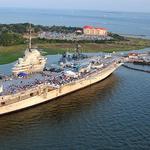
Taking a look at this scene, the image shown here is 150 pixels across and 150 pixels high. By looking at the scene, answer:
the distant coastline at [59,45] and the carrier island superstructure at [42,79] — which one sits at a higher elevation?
the distant coastline at [59,45]

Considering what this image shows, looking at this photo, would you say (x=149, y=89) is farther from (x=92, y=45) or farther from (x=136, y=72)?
(x=92, y=45)

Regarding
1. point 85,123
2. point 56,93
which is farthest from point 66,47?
point 85,123

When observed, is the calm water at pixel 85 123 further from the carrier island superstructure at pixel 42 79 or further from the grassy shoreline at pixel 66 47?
the grassy shoreline at pixel 66 47

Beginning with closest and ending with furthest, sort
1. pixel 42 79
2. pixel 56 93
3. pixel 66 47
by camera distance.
A: pixel 56 93 → pixel 42 79 → pixel 66 47

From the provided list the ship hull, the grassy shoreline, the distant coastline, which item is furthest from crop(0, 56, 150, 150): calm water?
the distant coastline

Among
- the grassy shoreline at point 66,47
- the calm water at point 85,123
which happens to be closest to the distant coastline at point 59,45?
the grassy shoreline at point 66,47

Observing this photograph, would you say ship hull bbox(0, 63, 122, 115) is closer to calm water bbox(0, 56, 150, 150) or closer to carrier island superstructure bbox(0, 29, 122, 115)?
carrier island superstructure bbox(0, 29, 122, 115)

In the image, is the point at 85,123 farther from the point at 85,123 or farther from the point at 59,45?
the point at 59,45
